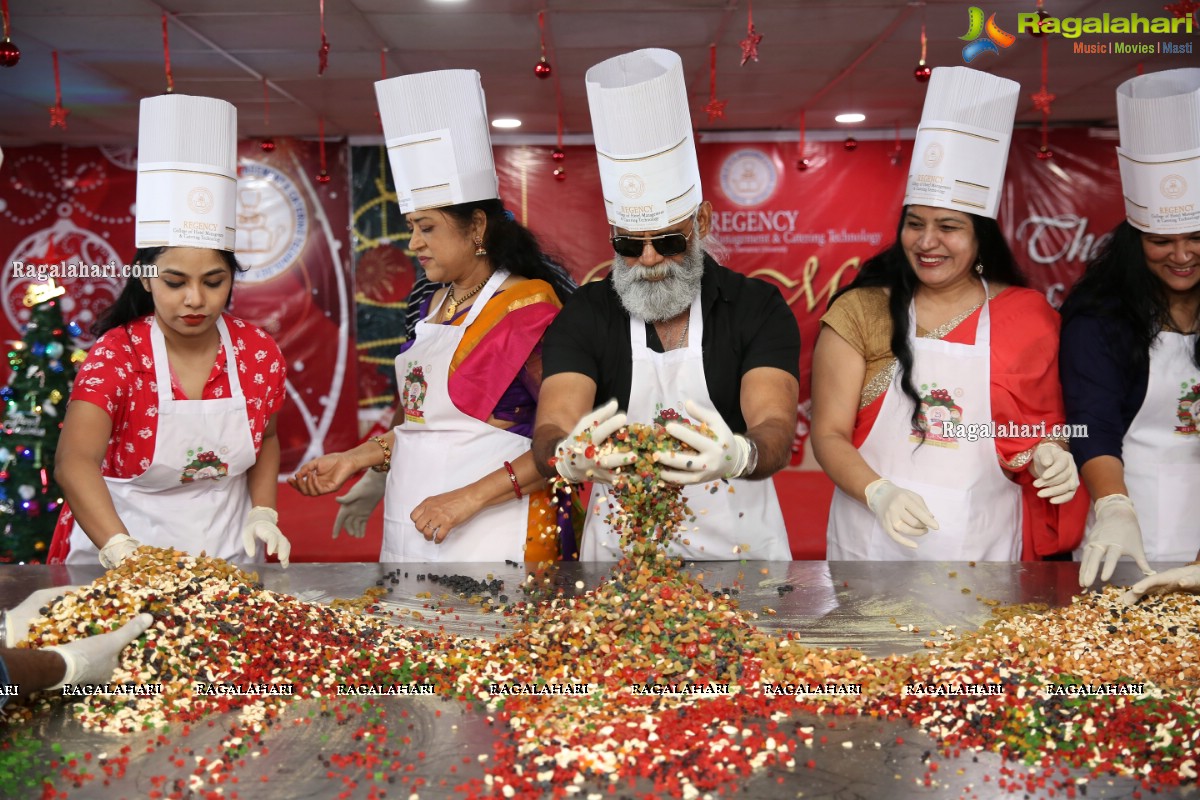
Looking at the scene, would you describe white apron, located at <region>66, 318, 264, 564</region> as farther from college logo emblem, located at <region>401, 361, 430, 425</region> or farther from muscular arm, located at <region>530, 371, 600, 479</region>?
muscular arm, located at <region>530, 371, 600, 479</region>

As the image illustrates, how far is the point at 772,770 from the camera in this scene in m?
1.45

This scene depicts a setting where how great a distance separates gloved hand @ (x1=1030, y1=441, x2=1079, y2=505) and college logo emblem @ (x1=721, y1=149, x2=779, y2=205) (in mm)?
5481

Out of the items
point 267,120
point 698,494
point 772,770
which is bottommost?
point 772,770

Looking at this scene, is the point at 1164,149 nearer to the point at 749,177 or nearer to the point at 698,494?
the point at 698,494

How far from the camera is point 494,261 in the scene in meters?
2.89

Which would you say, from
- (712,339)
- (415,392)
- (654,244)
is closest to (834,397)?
(712,339)

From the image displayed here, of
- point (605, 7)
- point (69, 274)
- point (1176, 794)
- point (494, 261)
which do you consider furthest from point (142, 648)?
point (605, 7)

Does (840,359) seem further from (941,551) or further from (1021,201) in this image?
(1021,201)

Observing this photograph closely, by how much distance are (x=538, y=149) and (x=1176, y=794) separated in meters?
6.91

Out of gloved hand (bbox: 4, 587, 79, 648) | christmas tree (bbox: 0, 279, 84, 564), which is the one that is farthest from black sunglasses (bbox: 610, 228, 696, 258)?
christmas tree (bbox: 0, 279, 84, 564)

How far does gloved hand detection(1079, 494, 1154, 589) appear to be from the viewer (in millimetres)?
2289

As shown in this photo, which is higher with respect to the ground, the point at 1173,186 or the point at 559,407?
the point at 1173,186

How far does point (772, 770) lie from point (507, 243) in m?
1.84

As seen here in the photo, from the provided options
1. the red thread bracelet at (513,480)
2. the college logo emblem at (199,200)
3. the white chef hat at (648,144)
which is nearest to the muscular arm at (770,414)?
the white chef hat at (648,144)
